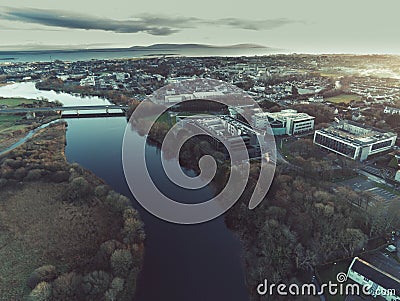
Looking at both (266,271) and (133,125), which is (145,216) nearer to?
(266,271)

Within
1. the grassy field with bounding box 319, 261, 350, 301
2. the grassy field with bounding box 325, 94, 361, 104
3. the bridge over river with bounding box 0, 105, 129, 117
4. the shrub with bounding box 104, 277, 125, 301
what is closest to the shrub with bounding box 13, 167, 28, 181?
the shrub with bounding box 104, 277, 125, 301

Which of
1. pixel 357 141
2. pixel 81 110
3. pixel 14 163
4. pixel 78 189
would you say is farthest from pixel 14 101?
pixel 357 141

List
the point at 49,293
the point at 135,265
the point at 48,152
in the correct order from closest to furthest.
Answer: the point at 49,293 → the point at 135,265 → the point at 48,152

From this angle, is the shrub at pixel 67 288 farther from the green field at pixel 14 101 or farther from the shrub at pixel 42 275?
the green field at pixel 14 101

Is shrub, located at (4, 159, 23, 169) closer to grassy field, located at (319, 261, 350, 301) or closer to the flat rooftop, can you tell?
grassy field, located at (319, 261, 350, 301)

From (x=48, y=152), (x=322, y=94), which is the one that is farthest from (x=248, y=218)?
(x=322, y=94)

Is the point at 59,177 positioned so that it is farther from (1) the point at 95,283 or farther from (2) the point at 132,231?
(1) the point at 95,283
